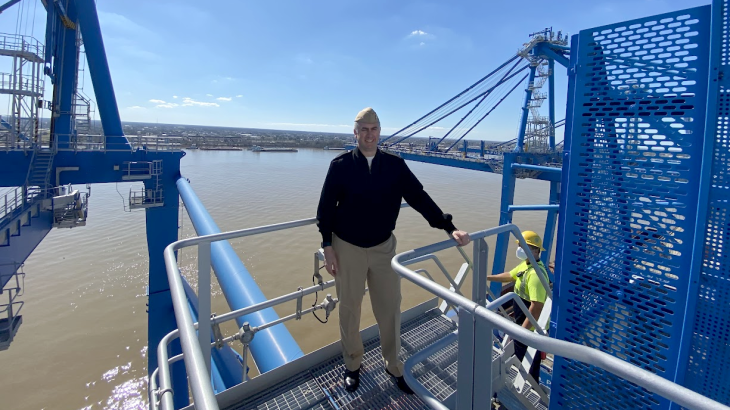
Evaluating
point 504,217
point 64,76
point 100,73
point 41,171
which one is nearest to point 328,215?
point 41,171

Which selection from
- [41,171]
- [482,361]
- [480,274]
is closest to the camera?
[482,361]

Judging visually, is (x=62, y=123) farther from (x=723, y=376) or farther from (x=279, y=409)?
(x=723, y=376)

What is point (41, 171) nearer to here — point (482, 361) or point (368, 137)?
point (368, 137)

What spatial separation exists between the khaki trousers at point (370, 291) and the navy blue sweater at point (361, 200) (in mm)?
70

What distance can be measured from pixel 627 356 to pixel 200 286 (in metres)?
2.11

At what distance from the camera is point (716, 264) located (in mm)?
1392

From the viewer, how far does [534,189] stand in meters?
25.1

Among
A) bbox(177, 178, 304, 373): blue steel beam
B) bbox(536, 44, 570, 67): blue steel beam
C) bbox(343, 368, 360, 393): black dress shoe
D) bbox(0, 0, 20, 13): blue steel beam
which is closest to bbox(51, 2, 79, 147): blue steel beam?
bbox(0, 0, 20, 13): blue steel beam

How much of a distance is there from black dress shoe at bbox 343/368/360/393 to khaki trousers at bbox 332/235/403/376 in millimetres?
34

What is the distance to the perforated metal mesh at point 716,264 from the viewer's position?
129 centimetres

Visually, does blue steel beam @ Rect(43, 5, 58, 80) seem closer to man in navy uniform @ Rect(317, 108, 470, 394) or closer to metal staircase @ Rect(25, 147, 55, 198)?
metal staircase @ Rect(25, 147, 55, 198)

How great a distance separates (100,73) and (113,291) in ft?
17.6

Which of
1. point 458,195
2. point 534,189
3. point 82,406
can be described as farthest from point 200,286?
point 534,189

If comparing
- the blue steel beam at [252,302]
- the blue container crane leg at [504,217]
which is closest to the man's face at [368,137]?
the blue steel beam at [252,302]
